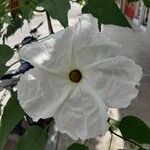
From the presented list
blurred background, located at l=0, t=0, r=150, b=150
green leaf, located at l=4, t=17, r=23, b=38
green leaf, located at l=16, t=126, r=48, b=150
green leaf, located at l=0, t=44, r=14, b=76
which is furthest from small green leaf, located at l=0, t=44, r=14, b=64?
blurred background, located at l=0, t=0, r=150, b=150

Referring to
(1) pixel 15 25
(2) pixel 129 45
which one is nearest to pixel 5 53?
(1) pixel 15 25

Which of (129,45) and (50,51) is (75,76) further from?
(129,45)

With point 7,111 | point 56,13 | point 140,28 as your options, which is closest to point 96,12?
point 56,13

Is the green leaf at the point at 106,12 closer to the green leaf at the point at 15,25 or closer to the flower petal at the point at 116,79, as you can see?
the flower petal at the point at 116,79

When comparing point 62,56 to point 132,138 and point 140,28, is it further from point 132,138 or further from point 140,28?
point 140,28

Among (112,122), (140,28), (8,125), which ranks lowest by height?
(140,28)

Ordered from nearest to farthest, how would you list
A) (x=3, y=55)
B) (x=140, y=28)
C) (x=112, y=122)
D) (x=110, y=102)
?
(x=110, y=102)
(x=3, y=55)
(x=112, y=122)
(x=140, y=28)
